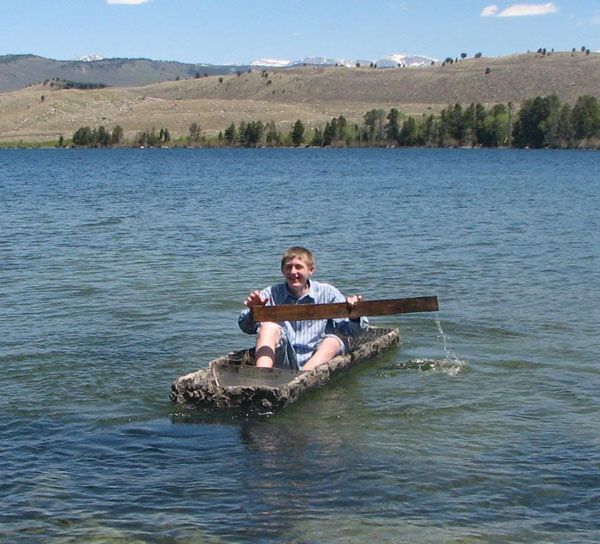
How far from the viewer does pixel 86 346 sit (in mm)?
15211

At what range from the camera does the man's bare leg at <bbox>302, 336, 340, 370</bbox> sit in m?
12.3

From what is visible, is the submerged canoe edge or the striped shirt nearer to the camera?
the submerged canoe edge

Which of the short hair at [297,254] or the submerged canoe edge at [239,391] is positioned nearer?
the submerged canoe edge at [239,391]

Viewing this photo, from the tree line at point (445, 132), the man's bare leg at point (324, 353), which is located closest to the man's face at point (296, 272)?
the man's bare leg at point (324, 353)

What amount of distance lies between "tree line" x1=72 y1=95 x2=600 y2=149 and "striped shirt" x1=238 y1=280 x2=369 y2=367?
432 feet

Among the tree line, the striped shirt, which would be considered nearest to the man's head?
the striped shirt

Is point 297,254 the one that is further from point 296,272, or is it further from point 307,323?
point 307,323

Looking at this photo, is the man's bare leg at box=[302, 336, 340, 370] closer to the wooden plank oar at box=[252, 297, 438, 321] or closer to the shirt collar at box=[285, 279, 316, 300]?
the shirt collar at box=[285, 279, 316, 300]

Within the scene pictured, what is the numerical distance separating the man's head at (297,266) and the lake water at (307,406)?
4.53 feet

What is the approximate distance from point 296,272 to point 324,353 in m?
1.19

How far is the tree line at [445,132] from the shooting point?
139625mm

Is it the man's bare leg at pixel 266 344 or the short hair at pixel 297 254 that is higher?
the short hair at pixel 297 254

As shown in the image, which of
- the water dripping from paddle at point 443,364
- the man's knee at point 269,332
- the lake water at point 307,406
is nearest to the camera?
the lake water at point 307,406

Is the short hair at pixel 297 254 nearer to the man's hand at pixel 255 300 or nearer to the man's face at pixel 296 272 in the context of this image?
the man's face at pixel 296 272
